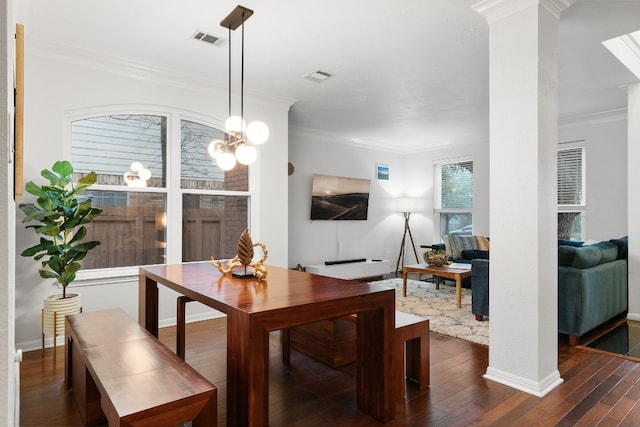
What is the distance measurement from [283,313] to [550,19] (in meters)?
2.54

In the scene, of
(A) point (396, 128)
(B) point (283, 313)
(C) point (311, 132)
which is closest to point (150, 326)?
(B) point (283, 313)

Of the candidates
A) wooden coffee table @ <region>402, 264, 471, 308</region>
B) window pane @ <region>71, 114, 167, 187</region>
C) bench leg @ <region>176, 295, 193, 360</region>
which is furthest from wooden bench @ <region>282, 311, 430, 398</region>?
window pane @ <region>71, 114, 167, 187</region>

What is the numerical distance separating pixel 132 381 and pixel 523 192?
2383 millimetres

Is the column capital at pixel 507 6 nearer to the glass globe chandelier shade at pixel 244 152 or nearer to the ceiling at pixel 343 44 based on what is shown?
the ceiling at pixel 343 44

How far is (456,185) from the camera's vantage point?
7.38 m

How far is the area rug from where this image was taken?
3688 mm

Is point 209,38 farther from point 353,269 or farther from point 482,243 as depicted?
point 482,243

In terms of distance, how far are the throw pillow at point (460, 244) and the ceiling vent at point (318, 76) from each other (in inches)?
143

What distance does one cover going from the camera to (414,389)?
2523 millimetres

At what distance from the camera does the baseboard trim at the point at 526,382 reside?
7.99 feet

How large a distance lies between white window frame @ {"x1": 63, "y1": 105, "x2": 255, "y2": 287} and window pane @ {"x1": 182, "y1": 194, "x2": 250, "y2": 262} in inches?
3.0

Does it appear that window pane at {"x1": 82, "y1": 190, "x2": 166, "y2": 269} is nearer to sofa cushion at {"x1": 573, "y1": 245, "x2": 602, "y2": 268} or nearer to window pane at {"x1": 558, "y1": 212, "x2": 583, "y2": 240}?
sofa cushion at {"x1": 573, "y1": 245, "x2": 602, "y2": 268}

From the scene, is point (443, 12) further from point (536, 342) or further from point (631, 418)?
point (631, 418)

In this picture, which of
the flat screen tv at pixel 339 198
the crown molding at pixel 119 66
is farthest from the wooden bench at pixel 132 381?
the flat screen tv at pixel 339 198
